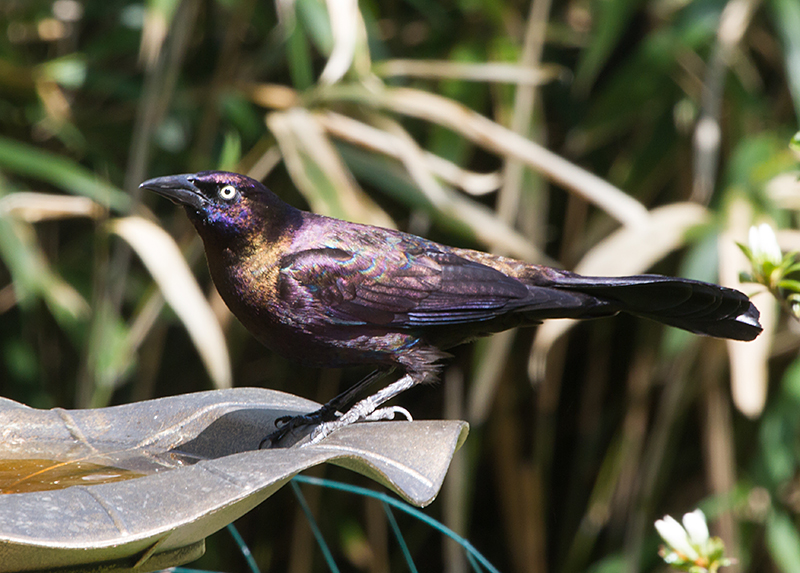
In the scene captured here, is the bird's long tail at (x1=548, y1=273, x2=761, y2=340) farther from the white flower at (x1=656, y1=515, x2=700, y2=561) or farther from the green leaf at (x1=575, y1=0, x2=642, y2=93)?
the green leaf at (x1=575, y1=0, x2=642, y2=93)

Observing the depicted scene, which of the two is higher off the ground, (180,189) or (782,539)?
(180,189)

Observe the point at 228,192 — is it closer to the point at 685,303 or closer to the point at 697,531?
the point at 685,303

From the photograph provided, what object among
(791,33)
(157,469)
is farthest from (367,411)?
(791,33)

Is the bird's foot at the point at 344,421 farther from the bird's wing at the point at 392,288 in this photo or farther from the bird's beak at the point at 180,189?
the bird's beak at the point at 180,189

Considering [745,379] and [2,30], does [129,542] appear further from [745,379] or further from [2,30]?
[2,30]

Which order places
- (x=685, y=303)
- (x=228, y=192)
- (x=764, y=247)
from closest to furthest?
(x=764, y=247), (x=685, y=303), (x=228, y=192)

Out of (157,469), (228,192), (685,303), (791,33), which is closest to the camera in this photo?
(157,469)
